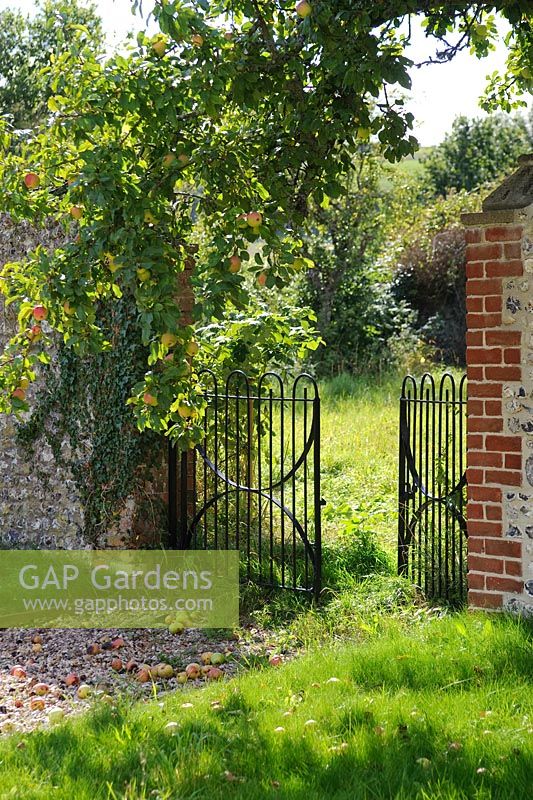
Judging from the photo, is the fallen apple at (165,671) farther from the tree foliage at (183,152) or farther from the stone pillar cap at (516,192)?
the stone pillar cap at (516,192)

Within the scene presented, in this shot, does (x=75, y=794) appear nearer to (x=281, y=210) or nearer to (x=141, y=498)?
(x=281, y=210)

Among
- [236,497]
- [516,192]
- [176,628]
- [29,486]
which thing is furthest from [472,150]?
[176,628]

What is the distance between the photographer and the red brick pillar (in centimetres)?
449

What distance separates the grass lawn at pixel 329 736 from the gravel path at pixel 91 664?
0.50 m

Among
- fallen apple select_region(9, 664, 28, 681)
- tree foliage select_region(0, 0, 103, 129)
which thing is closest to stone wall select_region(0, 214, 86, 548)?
fallen apple select_region(9, 664, 28, 681)

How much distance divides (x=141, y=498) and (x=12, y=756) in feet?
10.3

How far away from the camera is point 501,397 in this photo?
4562mm

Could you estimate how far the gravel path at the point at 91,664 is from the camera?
172 inches

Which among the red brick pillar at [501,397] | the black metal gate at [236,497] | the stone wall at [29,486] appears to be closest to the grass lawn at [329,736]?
the red brick pillar at [501,397]

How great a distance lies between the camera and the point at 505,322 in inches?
179

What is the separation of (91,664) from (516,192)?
3384mm

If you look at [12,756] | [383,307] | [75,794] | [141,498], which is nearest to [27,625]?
[141,498]

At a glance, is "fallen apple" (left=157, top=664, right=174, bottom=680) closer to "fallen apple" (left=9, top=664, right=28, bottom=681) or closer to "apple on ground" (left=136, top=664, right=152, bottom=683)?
"apple on ground" (left=136, top=664, right=152, bottom=683)

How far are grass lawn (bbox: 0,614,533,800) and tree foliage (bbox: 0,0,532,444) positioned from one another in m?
1.29
